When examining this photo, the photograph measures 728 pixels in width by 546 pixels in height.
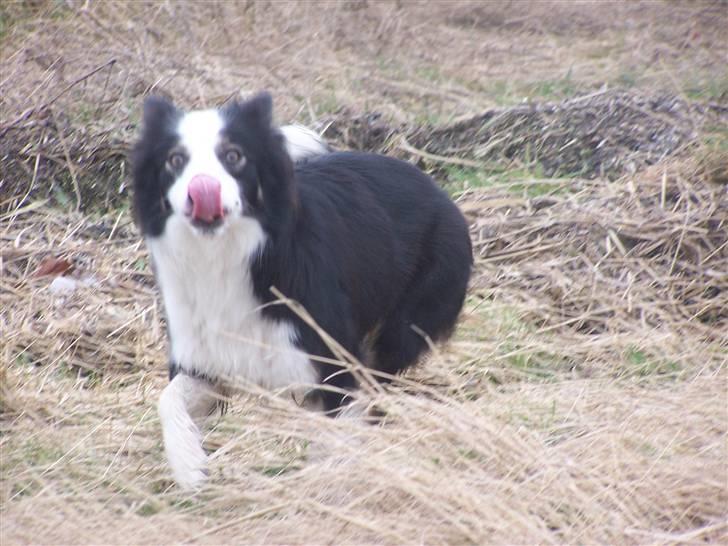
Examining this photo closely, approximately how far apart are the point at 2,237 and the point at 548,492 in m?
3.83

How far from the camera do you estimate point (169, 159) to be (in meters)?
3.86

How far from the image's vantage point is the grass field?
338 centimetres

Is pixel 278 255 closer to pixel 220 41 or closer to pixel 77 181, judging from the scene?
pixel 77 181

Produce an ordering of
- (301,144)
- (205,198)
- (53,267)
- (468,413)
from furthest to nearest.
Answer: (53,267) < (301,144) < (205,198) < (468,413)

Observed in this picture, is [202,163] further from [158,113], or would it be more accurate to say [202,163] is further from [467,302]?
[467,302]

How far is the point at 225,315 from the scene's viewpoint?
159 inches

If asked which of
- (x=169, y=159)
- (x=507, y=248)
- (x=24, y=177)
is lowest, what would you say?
(x=507, y=248)

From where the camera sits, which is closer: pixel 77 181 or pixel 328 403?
pixel 328 403

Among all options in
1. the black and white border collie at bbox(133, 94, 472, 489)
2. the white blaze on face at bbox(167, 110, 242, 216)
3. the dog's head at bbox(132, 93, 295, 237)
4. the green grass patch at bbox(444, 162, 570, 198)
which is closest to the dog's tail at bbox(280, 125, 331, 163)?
the black and white border collie at bbox(133, 94, 472, 489)

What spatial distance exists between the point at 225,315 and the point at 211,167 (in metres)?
0.57

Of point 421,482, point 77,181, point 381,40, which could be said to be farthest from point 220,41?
point 421,482

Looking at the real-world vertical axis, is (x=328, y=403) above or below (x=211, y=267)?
below

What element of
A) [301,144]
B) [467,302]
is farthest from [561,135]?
[301,144]

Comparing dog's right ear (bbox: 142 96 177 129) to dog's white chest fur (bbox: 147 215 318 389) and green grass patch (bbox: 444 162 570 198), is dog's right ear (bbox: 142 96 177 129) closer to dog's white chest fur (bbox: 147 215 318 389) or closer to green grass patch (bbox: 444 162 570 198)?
dog's white chest fur (bbox: 147 215 318 389)
